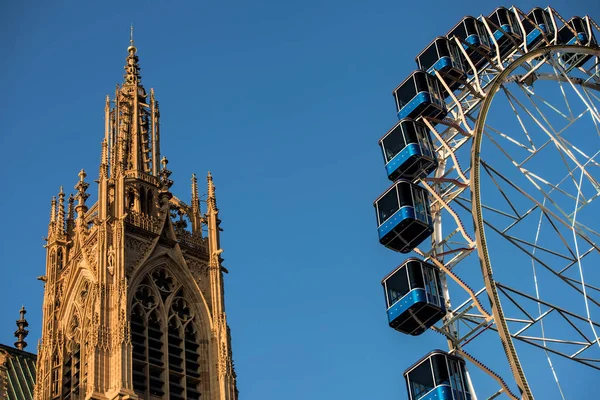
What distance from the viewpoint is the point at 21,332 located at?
7725 cm

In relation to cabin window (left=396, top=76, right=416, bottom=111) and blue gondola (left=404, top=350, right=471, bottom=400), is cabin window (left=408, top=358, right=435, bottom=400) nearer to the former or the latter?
blue gondola (left=404, top=350, right=471, bottom=400)

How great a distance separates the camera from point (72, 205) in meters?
72.2

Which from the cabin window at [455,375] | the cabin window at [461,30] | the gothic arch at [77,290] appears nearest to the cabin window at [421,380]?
the cabin window at [455,375]

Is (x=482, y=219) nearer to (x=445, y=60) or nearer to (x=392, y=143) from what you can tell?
(x=392, y=143)

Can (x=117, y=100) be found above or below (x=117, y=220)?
above

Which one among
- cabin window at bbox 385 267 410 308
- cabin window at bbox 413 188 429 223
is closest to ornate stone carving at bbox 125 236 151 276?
cabin window at bbox 413 188 429 223

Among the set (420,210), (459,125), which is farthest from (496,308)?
(459,125)

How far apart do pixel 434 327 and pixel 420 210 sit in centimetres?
453

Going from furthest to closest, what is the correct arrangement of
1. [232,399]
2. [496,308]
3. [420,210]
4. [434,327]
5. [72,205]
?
[72,205]
[232,399]
[420,210]
[434,327]
[496,308]

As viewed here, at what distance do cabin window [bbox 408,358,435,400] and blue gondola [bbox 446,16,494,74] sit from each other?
14802mm

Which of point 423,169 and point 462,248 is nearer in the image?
point 462,248

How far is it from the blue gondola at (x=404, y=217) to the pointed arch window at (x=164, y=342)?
753 inches

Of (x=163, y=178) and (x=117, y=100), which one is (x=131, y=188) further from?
(x=117, y=100)

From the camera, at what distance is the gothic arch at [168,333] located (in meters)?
62.0
